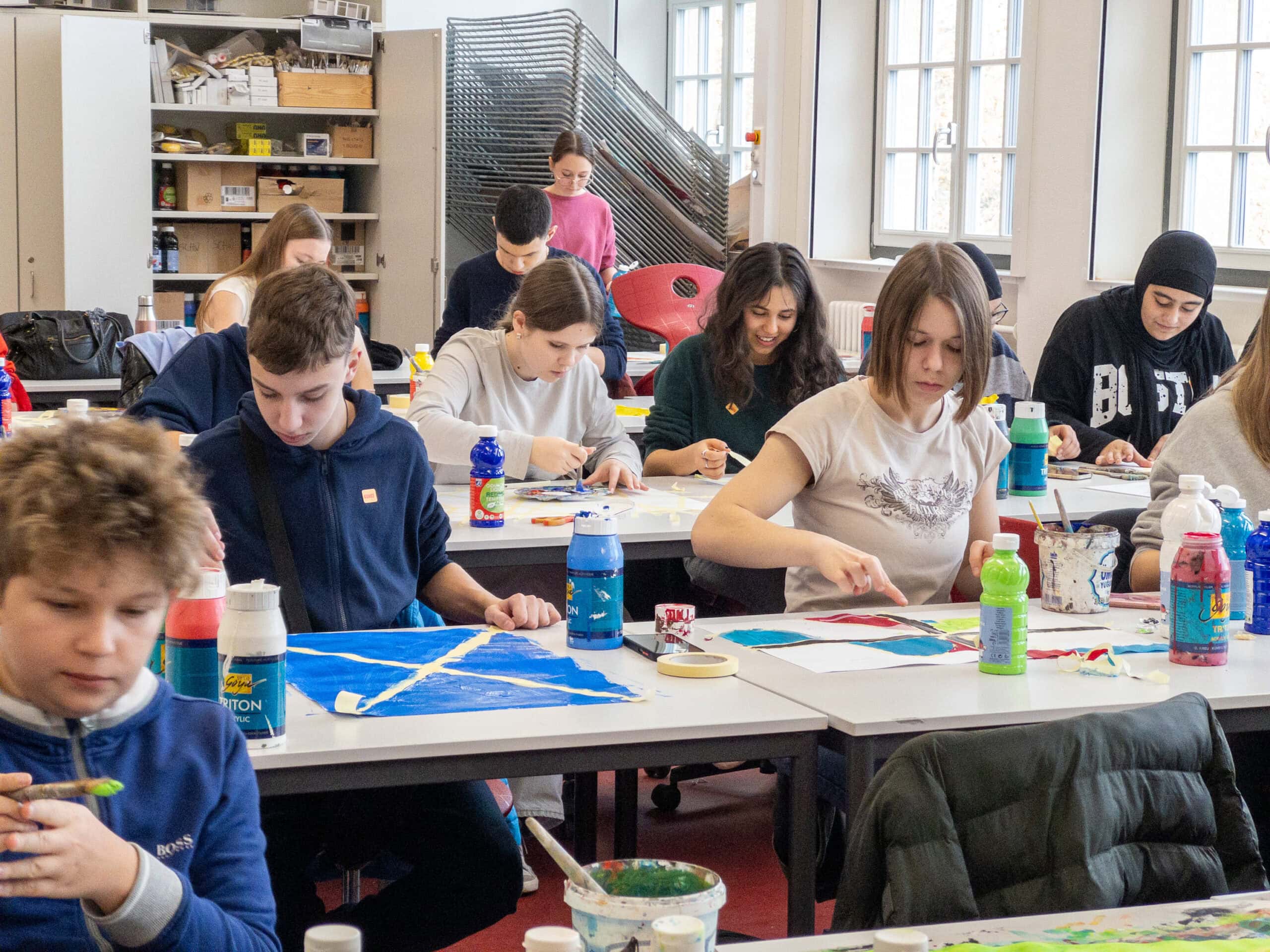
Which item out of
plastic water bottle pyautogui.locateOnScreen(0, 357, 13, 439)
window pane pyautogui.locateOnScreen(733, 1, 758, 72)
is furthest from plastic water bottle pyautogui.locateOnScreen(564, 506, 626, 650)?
window pane pyautogui.locateOnScreen(733, 1, 758, 72)

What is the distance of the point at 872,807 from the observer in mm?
1438

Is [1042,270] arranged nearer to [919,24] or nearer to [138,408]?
[919,24]

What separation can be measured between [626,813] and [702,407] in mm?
1463

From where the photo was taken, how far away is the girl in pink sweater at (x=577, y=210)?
6711 mm

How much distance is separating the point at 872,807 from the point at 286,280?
143 cm

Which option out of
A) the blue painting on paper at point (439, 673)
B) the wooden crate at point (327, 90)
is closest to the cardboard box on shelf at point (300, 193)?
the wooden crate at point (327, 90)

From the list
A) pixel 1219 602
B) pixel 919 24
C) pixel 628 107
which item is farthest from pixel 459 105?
pixel 1219 602

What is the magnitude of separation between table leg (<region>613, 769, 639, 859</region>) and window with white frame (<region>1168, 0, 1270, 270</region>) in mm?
4181

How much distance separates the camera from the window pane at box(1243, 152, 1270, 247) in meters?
5.88

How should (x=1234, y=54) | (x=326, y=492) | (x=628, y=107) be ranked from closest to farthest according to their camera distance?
(x=326, y=492) < (x=1234, y=54) < (x=628, y=107)

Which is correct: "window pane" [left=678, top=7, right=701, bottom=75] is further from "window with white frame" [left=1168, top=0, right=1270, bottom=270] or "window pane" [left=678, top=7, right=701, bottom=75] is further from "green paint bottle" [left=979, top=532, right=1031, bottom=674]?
"green paint bottle" [left=979, top=532, right=1031, bottom=674]

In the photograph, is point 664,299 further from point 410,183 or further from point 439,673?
point 439,673

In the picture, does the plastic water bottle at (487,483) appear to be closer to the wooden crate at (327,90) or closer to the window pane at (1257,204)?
the window pane at (1257,204)

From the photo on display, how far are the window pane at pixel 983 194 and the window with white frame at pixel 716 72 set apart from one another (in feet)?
6.05
